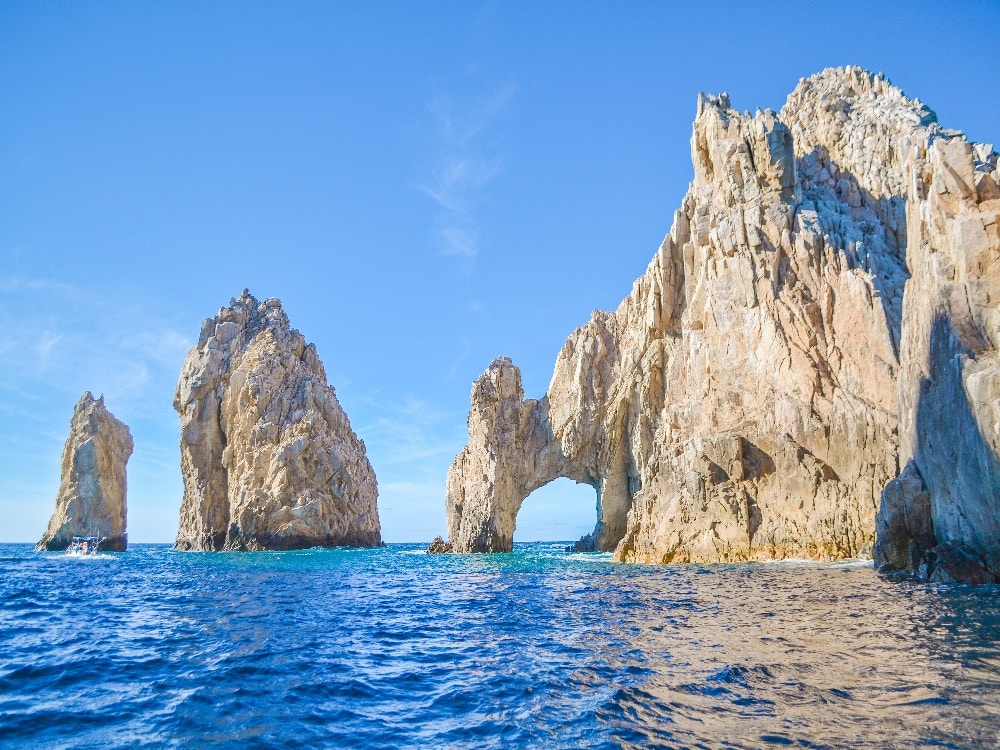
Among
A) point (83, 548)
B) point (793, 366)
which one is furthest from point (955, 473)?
point (83, 548)

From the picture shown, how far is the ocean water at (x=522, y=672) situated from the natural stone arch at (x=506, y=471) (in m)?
48.7

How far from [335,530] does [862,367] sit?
265 ft

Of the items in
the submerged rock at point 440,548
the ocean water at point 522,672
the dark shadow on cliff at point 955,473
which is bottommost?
the submerged rock at point 440,548

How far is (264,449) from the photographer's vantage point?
9938 centimetres

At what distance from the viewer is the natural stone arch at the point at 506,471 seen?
73.8 m

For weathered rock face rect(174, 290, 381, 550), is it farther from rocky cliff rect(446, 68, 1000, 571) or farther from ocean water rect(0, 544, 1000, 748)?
ocean water rect(0, 544, 1000, 748)

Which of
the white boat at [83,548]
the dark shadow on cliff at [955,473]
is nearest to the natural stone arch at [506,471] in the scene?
the dark shadow on cliff at [955,473]

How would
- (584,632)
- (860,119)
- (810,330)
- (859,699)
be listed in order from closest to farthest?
1. (859,699)
2. (584,632)
3. (810,330)
4. (860,119)

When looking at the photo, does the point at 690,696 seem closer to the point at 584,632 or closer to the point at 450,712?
the point at 450,712

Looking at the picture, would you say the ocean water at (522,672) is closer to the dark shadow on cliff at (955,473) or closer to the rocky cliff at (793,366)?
the dark shadow on cliff at (955,473)

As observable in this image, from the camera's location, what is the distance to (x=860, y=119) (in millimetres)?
63562

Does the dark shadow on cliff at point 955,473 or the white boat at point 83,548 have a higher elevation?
the dark shadow on cliff at point 955,473

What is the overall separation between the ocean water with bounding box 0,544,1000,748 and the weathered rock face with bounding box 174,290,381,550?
73496 millimetres

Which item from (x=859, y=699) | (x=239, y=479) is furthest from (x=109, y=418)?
(x=859, y=699)
